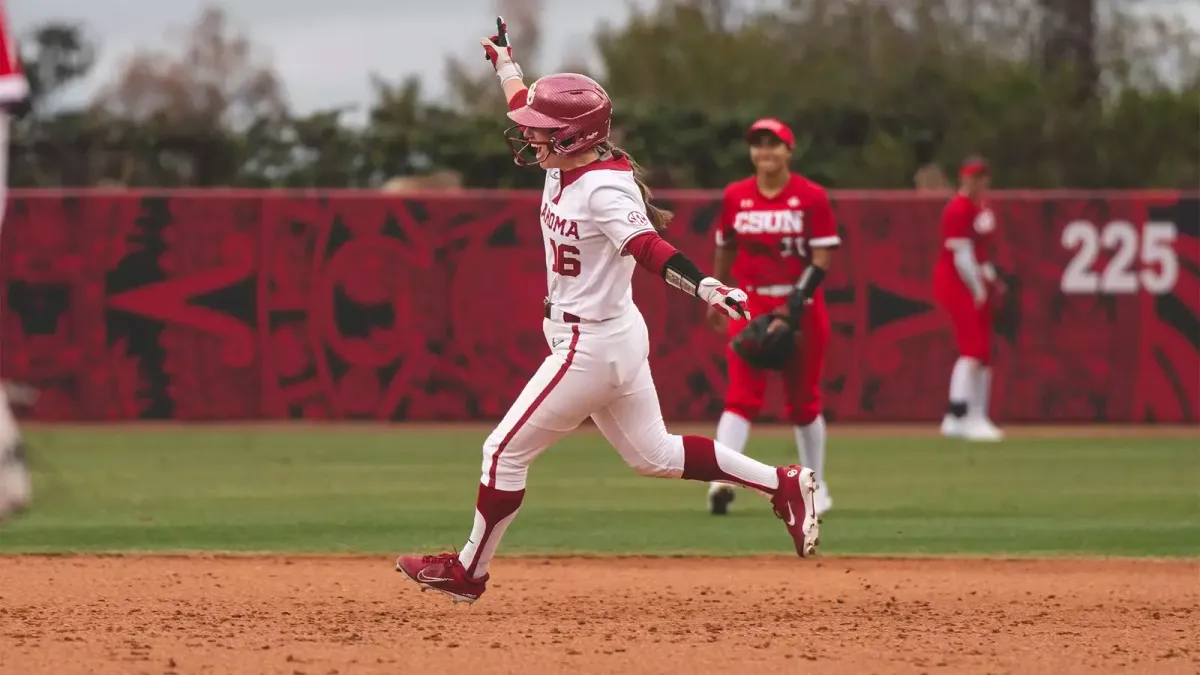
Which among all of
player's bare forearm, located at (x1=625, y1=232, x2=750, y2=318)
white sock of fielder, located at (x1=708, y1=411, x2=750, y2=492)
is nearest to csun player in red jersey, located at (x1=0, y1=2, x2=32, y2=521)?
player's bare forearm, located at (x1=625, y1=232, x2=750, y2=318)

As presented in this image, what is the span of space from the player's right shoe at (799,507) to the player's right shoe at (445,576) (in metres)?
1.32

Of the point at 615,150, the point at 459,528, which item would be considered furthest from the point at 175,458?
the point at 615,150

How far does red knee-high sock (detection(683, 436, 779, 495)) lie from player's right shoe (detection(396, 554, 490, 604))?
0.97 meters

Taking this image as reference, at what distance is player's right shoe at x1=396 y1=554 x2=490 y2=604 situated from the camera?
7973 millimetres

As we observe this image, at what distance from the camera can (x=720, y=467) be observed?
8.14 meters

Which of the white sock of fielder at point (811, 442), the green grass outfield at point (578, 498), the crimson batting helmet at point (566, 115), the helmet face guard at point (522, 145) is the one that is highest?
the crimson batting helmet at point (566, 115)

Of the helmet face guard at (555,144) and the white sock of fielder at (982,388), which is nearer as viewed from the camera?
the helmet face guard at (555,144)

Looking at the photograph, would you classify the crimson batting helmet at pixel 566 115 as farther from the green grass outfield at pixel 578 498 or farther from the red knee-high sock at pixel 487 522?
the green grass outfield at pixel 578 498

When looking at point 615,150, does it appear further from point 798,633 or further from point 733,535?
point 733,535

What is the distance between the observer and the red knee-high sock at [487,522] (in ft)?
25.7

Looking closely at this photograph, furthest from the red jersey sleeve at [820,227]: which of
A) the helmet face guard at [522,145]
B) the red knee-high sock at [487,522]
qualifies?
the red knee-high sock at [487,522]

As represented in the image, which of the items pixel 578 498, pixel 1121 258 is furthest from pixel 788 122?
pixel 578 498

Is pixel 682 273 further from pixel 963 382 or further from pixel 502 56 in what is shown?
pixel 963 382

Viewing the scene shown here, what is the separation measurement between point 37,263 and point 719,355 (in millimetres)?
6769
